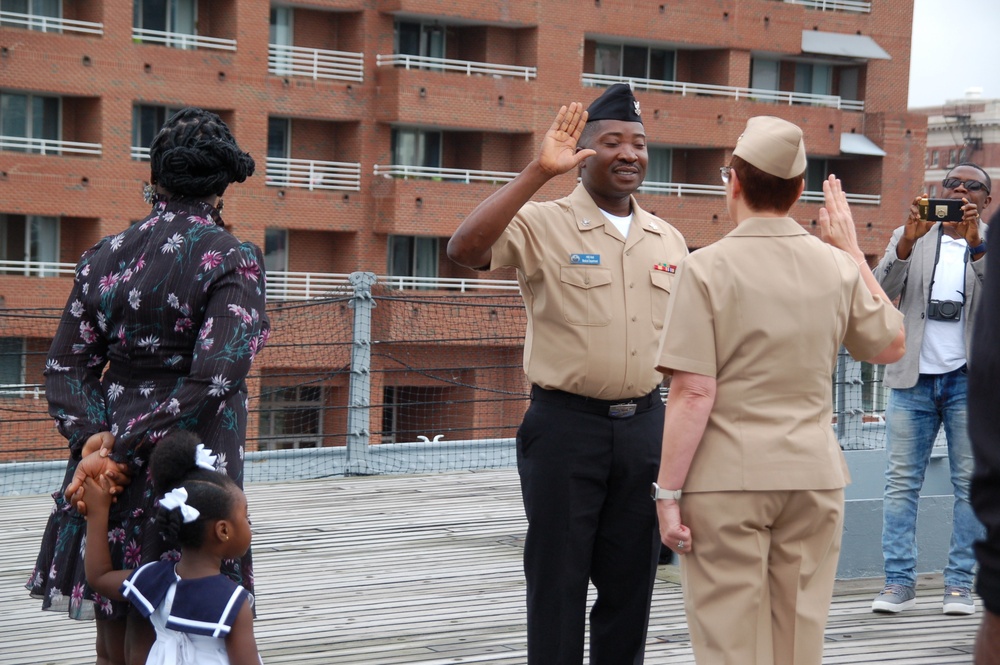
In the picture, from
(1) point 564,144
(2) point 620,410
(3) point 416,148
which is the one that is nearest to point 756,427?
(2) point 620,410

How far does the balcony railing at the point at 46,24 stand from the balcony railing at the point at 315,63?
377cm

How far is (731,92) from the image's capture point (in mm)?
33469

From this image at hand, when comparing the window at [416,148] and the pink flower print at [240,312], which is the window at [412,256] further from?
the pink flower print at [240,312]

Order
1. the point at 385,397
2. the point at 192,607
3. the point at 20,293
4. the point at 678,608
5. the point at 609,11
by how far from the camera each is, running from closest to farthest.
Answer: the point at 192,607 → the point at 678,608 → the point at 20,293 → the point at 385,397 → the point at 609,11

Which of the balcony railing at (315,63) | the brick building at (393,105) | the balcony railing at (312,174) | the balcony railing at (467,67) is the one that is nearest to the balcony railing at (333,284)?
the brick building at (393,105)

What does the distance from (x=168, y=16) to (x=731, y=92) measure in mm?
13720

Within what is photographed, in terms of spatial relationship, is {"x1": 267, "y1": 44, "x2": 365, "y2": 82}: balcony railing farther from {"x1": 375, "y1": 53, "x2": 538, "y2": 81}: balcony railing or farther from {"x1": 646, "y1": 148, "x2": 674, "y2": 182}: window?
{"x1": 646, "y1": 148, "x2": 674, "y2": 182}: window

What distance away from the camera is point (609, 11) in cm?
3142

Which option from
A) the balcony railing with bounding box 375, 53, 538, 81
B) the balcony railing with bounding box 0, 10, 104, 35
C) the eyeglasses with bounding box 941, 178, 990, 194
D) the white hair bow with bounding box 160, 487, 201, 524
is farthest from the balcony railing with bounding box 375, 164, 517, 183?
the white hair bow with bounding box 160, 487, 201, 524

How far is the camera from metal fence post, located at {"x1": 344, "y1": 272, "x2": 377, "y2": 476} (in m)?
9.59

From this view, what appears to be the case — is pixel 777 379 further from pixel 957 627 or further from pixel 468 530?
pixel 468 530

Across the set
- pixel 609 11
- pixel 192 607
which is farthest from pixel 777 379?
pixel 609 11

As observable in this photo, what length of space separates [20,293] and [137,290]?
23.3 metres

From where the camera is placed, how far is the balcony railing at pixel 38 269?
86.4 feet
